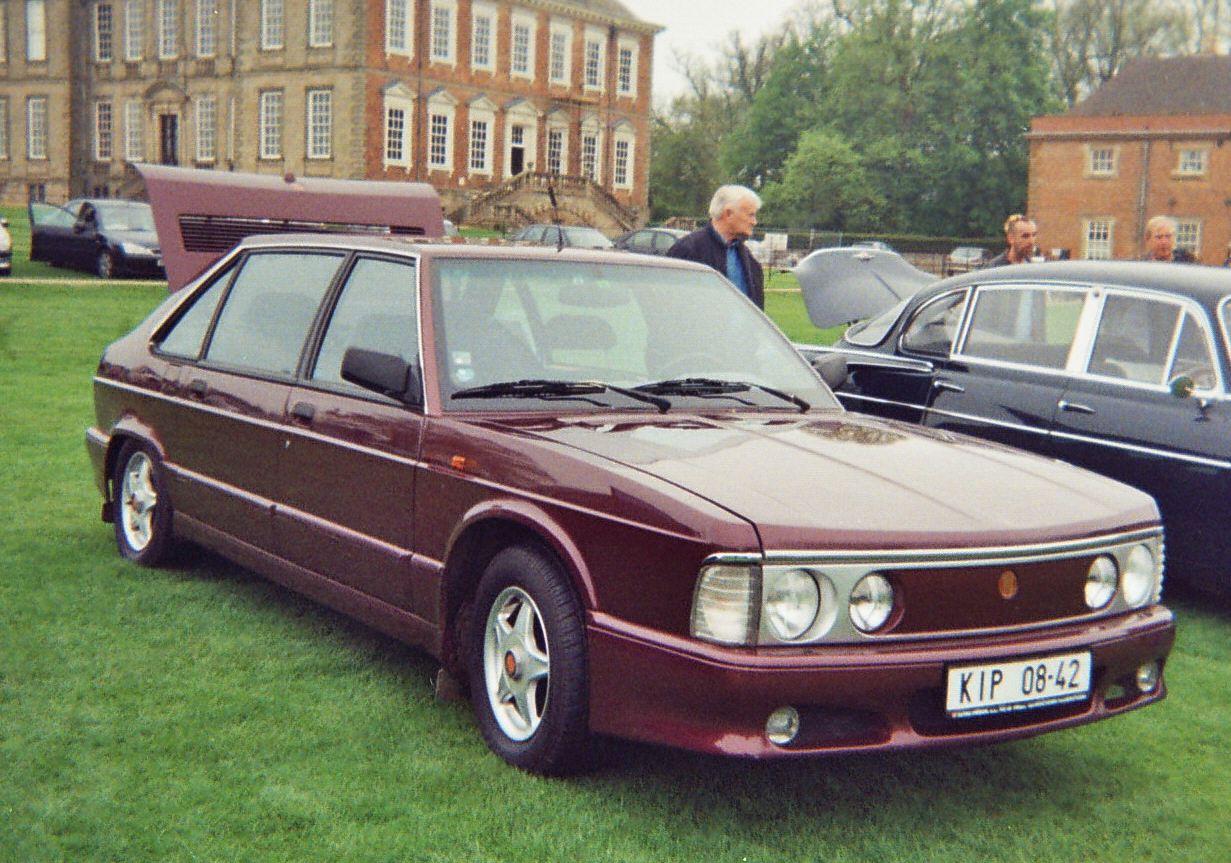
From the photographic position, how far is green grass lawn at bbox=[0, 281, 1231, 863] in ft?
13.1

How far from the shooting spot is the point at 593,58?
69000mm

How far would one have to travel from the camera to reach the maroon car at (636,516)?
12.8 ft

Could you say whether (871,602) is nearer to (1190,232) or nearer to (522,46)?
(522,46)

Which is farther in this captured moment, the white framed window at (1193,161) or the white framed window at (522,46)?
the white framed window at (1193,161)

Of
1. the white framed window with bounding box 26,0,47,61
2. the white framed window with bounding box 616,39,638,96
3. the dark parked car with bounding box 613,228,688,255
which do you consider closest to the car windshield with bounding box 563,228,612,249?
the dark parked car with bounding box 613,228,688,255

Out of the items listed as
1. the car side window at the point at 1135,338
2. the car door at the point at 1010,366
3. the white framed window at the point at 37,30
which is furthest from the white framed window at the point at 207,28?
the car side window at the point at 1135,338

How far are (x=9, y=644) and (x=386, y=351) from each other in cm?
187

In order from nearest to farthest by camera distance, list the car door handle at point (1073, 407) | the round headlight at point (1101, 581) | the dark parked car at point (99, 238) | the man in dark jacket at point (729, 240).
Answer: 1. the round headlight at point (1101, 581)
2. the car door handle at point (1073, 407)
3. the man in dark jacket at point (729, 240)
4. the dark parked car at point (99, 238)

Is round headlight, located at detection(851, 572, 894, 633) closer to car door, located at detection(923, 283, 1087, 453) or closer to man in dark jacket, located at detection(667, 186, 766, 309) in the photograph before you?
car door, located at detection(923, 283, 1087, 453)

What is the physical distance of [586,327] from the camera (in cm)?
539

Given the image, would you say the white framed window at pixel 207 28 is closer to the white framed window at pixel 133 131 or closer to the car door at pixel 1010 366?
the white framed window at pixel 133 131

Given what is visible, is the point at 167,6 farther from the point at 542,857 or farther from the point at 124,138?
the point at 542,857

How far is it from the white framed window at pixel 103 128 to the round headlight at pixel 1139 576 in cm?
A: 6988

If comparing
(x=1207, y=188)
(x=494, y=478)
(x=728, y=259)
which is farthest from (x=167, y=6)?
(x=494, y=478)
